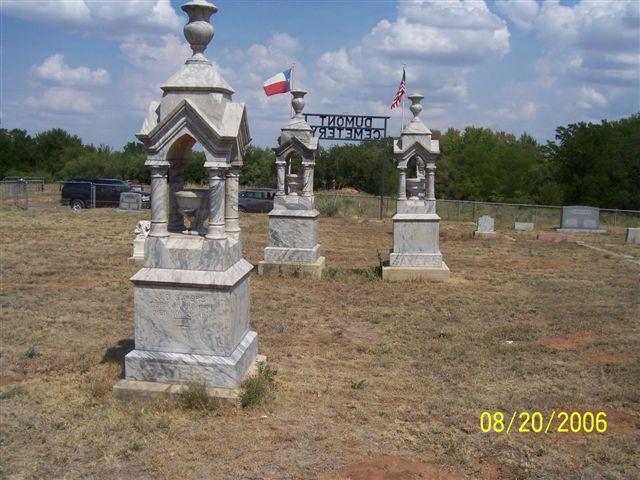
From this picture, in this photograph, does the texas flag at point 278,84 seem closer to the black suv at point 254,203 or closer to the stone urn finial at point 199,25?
the stone urn finial at point 199,25

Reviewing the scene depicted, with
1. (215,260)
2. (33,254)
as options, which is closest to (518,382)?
(215,260)

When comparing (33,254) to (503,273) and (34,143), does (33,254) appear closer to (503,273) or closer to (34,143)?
(503,273)

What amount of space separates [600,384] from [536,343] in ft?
5.54

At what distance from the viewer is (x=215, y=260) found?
5.96 m

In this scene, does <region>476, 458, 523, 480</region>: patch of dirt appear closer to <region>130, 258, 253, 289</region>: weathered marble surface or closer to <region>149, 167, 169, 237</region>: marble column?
<region>130, 258, 253, 289</region>: weathered marble surface

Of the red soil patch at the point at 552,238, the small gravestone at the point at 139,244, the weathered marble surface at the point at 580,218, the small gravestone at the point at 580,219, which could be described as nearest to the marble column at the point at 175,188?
the small gravestone at the point at 139,244

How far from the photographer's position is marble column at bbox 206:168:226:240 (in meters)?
5.96

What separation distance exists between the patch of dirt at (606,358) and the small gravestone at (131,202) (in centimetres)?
2486

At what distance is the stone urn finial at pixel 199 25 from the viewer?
5.94 meters

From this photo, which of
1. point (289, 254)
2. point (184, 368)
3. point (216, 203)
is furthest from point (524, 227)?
point (184, 368)

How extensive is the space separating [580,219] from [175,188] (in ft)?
75.8

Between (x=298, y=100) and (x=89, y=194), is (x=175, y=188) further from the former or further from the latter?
(x=89, y=194)
